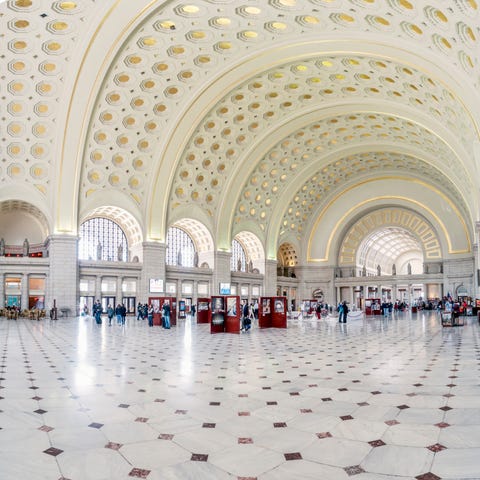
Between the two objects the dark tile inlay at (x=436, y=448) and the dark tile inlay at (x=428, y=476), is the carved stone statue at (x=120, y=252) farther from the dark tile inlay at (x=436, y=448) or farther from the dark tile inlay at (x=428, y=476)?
the dark tile inlay at (x=428, y=476)

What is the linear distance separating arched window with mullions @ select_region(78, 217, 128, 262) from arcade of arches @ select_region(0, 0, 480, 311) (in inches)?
8.3

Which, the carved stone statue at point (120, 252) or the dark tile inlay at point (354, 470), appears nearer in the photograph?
the dark tile inlay at point (354, 470)

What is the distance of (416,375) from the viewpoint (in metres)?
9.12

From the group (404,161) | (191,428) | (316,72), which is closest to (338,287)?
(404,161)

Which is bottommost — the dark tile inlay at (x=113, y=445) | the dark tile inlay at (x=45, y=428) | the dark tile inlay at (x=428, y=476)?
the dark tile inlay at (x=428, y=476)

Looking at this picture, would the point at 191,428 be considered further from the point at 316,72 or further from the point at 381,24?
the point at 316,72

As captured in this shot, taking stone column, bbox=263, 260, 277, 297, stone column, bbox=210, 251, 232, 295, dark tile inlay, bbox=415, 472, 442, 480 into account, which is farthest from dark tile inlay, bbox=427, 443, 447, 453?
stone column, bbox=263, 260, 277, 297

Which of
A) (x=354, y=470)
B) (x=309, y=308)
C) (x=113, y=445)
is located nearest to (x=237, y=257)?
(x=309, y=308)

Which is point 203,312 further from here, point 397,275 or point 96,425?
point 397,275

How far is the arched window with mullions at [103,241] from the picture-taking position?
1361 inches

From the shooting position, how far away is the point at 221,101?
1133 inches

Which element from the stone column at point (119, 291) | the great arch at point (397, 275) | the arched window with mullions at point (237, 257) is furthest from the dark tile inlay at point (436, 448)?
the great arch at point (397, 275)

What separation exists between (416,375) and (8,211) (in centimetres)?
3111

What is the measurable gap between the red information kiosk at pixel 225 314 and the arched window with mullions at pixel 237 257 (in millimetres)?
21680
